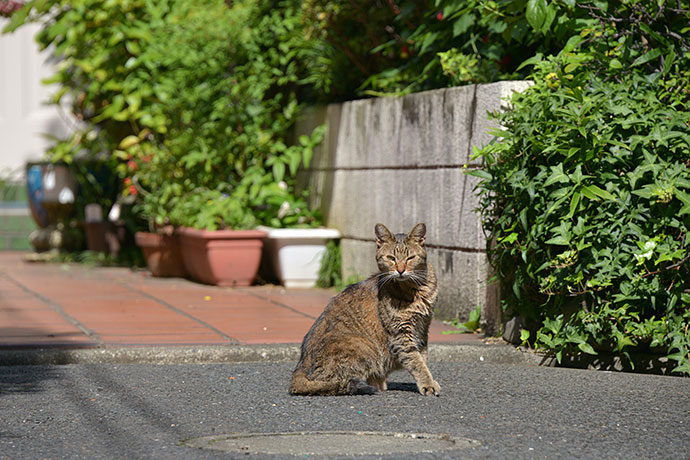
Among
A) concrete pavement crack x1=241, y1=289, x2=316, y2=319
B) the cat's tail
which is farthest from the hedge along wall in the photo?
the cat's tail

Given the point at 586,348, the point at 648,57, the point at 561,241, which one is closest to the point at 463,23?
the point at 648,57

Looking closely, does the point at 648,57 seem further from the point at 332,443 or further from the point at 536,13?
the point at 332,443

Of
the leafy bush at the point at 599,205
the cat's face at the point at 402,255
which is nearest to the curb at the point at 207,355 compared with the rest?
the leafy bush at the point at 599,205

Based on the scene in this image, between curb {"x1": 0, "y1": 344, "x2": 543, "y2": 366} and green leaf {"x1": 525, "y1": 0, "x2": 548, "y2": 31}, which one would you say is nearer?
curb {"x1": 0, "y1": 344, "x2": 543, "y2": 366}

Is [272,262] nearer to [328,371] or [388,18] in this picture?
[388,18]

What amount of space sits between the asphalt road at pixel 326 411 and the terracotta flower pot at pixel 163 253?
166 inches

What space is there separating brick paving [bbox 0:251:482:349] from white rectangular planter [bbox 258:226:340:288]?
0.15 meters

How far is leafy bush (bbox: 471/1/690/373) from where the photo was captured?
5312 mm

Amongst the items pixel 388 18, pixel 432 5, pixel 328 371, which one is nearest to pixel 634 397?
pixel 328 371

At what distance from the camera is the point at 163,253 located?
9.88m

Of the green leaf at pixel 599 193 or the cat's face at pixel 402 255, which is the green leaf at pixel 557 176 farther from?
the cat's face at pixel 402 255

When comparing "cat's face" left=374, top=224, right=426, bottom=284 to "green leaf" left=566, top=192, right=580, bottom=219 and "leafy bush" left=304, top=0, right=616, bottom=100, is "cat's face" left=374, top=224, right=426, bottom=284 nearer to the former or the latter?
"green leaf" left=566, top=192, right=580, bottom=219

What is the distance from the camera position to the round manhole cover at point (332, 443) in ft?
12.5

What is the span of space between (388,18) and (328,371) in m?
4.61
